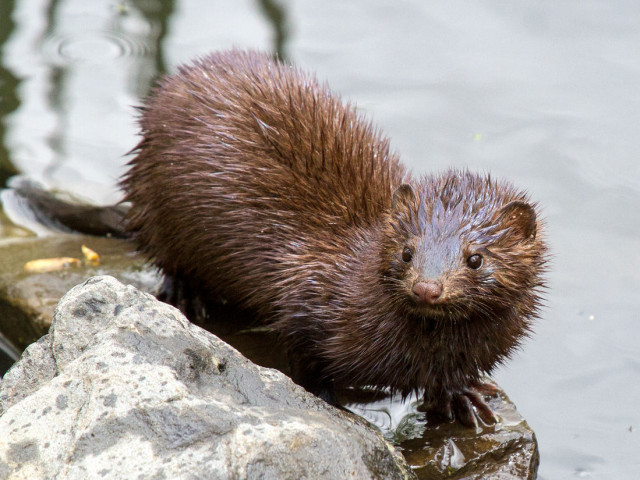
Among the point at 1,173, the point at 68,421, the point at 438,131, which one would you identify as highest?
the point at 438,131

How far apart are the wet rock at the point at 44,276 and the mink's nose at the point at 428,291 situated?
9.14 ft

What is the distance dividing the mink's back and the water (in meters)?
1.87

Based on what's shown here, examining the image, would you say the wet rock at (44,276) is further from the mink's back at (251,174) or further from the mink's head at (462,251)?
the mink's head at (462,251)

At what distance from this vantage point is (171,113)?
6.35 meters

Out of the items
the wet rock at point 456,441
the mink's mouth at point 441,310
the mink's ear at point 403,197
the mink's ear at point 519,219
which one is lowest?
the wet rock at point 456,441

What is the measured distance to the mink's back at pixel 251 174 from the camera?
19.0ft

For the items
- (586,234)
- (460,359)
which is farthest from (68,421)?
(586,234)

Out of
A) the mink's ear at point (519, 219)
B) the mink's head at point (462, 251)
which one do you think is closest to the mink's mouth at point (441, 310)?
the mink's head at point (462, 251)

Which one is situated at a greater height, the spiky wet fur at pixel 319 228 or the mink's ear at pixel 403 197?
the mink's ear at pixel 403 197

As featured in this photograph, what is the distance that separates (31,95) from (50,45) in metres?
0.89

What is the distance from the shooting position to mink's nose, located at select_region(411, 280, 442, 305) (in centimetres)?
459

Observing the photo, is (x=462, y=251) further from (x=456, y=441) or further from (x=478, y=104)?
(x=478, y=104)

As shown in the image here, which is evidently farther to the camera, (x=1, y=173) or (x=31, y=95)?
(x=31, y=95)

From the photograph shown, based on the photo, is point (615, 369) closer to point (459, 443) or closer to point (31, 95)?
point (459, 443)
